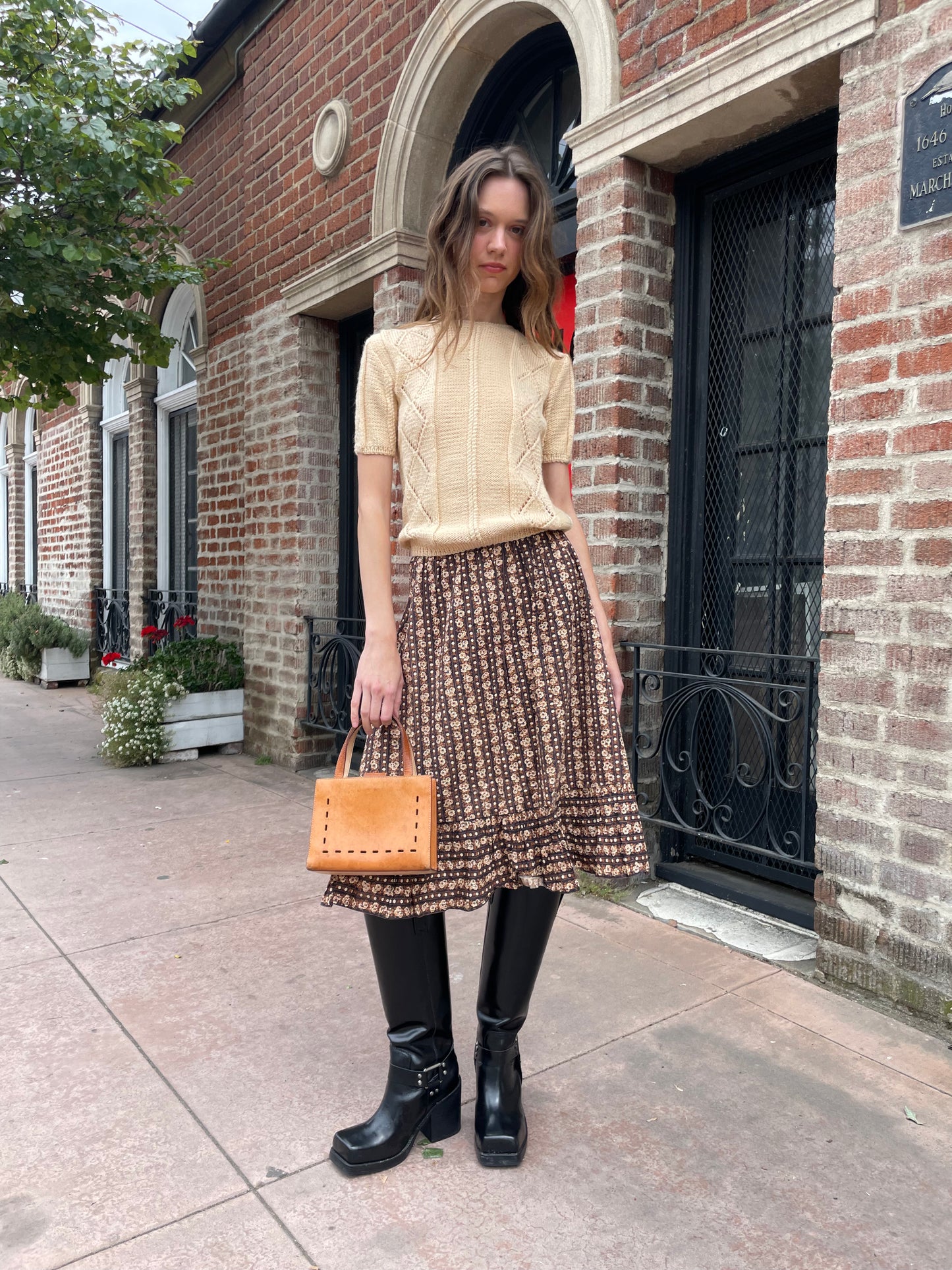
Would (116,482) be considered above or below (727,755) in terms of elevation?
above

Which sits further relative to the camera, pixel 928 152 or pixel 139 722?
pixel 139 722

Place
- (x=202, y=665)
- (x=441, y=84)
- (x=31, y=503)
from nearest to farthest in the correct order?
(x=441, y=84)
(x=202, y=665)
(x=31, y=503)

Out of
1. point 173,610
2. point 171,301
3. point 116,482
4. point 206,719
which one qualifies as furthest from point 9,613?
point 206,719

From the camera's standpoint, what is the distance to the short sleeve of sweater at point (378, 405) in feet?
6.06

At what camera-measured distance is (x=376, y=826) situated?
1.69m

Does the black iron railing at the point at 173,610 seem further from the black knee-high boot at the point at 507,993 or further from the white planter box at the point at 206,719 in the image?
the black knee-high boot at the point at 507,993

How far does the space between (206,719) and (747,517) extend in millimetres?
3806

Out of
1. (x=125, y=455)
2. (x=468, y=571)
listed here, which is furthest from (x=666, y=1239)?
(x=125, y=455)

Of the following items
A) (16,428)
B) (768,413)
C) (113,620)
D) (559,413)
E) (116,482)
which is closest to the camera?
(559,413)

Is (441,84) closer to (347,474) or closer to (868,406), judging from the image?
(347,474)

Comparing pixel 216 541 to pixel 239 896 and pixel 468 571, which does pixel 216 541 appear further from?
pixel 468 571

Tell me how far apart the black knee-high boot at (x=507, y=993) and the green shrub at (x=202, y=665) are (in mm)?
4272

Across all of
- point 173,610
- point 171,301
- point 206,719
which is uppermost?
point 171,301

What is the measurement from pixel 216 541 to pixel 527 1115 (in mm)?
5221
